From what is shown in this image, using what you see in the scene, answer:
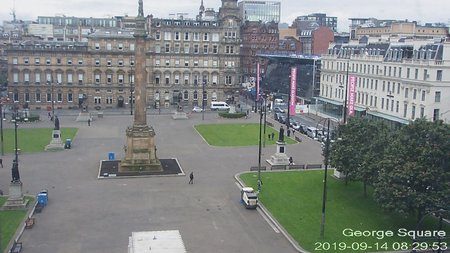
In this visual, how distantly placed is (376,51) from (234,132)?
88.6ft

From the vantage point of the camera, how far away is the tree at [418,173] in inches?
1346

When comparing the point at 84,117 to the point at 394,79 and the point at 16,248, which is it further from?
the point at 16,248

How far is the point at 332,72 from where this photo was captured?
99062 mm

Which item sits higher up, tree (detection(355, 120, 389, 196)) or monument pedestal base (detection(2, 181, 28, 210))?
tree (detection(355, 120, 389, 196))

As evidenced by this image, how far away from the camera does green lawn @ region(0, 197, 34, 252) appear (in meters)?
34.1

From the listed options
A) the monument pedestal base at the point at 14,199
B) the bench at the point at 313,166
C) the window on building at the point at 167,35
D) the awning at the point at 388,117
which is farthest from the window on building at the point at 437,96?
the window on building at the point at 167,35

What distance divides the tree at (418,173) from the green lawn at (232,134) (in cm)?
3540

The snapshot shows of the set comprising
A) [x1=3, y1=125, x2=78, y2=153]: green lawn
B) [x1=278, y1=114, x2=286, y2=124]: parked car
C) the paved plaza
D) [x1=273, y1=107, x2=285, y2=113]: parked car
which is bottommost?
the paved plaza

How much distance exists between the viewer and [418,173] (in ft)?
114

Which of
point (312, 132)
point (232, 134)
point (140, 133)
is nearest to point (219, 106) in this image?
point (232, 134)

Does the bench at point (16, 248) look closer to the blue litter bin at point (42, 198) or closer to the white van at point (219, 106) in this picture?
the blue litter bin at point (42, 198)

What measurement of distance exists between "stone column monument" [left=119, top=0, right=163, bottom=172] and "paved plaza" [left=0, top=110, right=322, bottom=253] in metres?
3.33

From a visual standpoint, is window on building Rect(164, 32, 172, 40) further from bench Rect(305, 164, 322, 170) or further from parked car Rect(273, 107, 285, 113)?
bench Rect(305, 164, 322, 170)

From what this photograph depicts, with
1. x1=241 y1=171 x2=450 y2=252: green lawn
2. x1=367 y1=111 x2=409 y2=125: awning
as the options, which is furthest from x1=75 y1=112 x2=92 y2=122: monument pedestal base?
x1=367 y1=111 x2=409 y2=125: awning
